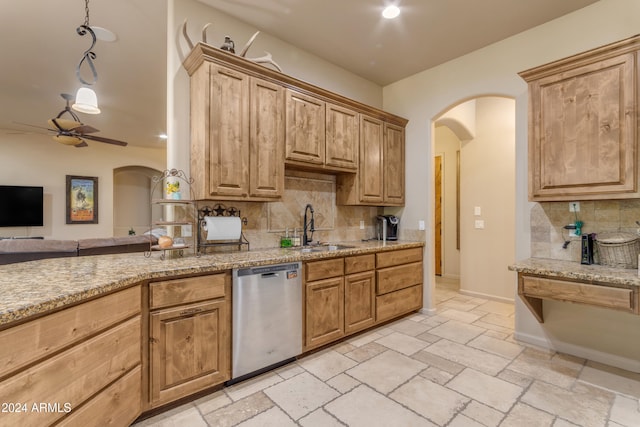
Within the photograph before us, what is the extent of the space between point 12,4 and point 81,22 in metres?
0.46

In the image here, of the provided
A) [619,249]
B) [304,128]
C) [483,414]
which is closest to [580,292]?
[619,249]

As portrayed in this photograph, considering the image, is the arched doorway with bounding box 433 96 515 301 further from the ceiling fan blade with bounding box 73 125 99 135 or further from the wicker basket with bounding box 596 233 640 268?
the ceiling fan blade with bounding box 73 125 99 135

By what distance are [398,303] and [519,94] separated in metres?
2.61

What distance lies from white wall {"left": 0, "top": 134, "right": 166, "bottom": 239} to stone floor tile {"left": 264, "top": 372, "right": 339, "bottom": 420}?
710 cm

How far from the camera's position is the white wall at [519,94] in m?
2.53

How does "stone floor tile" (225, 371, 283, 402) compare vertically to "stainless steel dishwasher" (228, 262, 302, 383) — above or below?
below

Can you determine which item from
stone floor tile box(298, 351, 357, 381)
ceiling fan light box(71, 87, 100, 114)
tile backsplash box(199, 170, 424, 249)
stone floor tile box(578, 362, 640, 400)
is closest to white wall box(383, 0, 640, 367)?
stone floor tile box(578, 362, 640, 400)

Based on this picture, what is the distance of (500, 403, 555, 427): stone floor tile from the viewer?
178 cm

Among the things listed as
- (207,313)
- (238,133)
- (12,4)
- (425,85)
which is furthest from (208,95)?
(425,85)

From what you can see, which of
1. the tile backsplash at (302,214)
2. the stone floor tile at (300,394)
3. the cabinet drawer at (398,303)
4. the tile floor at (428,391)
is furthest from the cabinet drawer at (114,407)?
the cabinet drawer at (398,303)

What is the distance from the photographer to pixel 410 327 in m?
3.36

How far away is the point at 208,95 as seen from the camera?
7.76 ft

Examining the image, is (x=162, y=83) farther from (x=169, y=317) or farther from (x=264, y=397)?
(x=264, y=397)

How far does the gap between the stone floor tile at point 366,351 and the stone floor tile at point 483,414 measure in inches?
34.8
